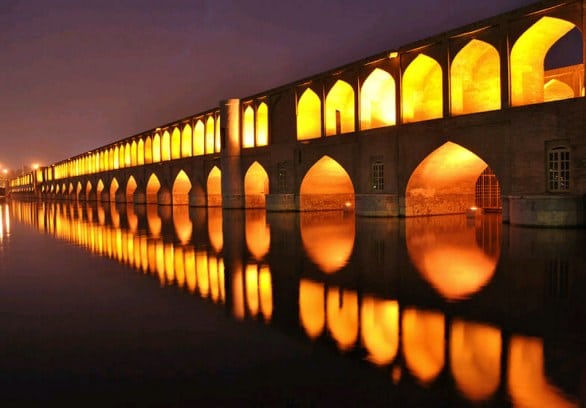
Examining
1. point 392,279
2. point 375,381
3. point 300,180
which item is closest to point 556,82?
point 300,180

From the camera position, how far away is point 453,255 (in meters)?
8.32

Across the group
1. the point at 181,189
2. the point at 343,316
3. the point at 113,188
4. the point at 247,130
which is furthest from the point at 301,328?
the point at 113,188

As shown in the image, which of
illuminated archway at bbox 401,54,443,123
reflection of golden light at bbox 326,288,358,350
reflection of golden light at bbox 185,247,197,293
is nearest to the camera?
reflection of golden light at bbox 326,288,358,350

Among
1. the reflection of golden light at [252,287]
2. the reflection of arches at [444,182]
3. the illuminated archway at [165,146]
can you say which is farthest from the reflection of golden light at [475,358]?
the illuminated archway at [165,146]

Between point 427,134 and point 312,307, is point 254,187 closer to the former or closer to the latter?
point 427,134

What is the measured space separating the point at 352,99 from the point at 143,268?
13756mm

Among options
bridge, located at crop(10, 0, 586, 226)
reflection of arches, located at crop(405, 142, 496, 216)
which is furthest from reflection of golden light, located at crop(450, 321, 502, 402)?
reflection of arches, located at crop(405, 142, 496, 216)

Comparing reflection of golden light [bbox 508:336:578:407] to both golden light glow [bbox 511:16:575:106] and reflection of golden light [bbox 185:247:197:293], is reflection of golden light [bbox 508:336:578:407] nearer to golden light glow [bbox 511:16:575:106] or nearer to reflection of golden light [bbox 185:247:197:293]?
reflection of golden light [bbox 185:247:197:293]

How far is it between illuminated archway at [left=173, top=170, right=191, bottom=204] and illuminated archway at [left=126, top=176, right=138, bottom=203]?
8717 mm

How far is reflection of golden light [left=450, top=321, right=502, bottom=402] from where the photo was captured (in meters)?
2.93

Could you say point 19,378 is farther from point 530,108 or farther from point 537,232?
point 530,108

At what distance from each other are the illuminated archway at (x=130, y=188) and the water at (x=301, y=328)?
31.9 metres

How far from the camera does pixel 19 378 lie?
3.26 m

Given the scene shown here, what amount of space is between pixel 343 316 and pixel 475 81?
12.5 m
